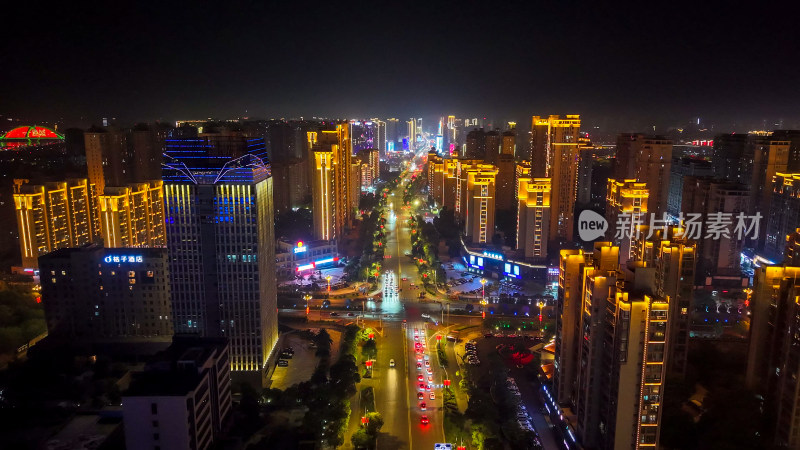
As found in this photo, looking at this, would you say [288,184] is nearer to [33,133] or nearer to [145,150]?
[145,150]

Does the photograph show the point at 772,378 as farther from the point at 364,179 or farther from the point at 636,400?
the point at 364,179

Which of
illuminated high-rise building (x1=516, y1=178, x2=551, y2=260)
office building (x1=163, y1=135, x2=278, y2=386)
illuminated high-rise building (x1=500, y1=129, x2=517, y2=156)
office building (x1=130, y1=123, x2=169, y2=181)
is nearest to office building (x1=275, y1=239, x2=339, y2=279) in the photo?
office building (x1=130, y1=123, x2=169, y2=181)

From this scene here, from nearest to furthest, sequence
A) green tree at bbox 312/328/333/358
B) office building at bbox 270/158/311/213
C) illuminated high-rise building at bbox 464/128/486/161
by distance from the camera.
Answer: green tree at bbox 312/328/333/358 → office building at bbox 270/158/311/213 → illuminated high-rise building at bbox 464/128/486/161

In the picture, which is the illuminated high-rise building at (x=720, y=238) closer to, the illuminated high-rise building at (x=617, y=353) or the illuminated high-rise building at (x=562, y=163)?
the illuminated high-rise building at (x=562, y=163)

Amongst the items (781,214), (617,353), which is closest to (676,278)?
(617,353)

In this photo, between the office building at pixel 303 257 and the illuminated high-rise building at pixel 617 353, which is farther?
the office building at pixel 303 257

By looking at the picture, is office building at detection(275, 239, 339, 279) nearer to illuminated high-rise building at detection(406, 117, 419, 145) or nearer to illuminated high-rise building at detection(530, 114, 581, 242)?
illuminated high-rise building at detection(530, 114, 581, 242)

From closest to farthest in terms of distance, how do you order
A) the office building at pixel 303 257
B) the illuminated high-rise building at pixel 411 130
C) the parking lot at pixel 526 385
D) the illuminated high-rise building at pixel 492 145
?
the parking lot at pixel 526 385
the office building at pixel 303 257
the illuminated high-rise building at pixel 492 145
the illuminated high-rise building at pixel 411 130

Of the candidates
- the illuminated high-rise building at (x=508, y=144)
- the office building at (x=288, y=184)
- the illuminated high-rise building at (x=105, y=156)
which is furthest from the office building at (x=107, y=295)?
→ the illuminated high-rise building at (x=508, y=144)
